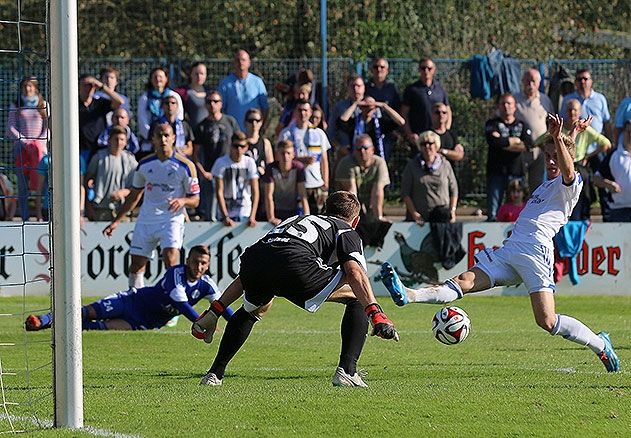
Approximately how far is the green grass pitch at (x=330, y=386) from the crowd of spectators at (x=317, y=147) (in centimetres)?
358

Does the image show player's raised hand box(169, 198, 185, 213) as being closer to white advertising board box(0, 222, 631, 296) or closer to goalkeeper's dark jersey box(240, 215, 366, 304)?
white advertising board box(0, 222, 631, 296)

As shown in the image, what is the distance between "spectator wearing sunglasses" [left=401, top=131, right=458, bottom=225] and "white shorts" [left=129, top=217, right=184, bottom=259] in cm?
405

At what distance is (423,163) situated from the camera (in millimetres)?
18000

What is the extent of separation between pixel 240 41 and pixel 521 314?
13175 mm

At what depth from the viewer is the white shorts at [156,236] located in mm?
15102

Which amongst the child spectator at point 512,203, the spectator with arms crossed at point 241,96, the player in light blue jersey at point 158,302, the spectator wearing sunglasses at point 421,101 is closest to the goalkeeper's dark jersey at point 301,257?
the player in light blue jersey at point 158,302

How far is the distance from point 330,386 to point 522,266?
193 centimetres

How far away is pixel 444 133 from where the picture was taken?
18.8 meters

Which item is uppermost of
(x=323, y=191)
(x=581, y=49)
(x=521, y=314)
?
(x=581, y=49)

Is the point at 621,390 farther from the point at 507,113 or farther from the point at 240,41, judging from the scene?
the point at 240,41

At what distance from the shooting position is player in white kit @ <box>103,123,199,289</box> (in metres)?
15.1

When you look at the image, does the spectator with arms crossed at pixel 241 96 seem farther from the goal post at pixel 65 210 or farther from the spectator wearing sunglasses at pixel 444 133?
the goal post at pixel 65 210

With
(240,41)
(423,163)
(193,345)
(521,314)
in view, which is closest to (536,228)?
(193,345)

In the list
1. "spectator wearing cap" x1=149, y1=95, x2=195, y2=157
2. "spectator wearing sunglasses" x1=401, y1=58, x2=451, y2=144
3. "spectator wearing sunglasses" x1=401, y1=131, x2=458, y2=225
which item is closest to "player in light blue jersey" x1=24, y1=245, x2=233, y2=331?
"spectator wearing cap" x1=149, y1=95, x2=195, y2=157
